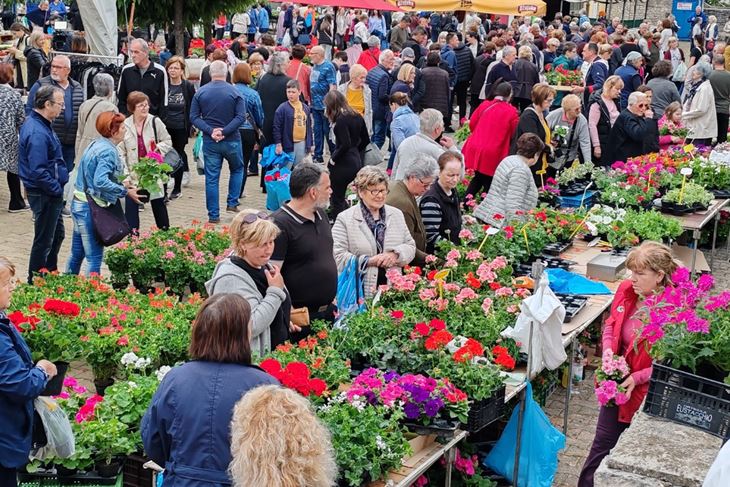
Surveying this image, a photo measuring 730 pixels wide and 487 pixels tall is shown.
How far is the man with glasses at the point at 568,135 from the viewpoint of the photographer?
11930mm

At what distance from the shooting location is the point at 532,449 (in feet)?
19.7

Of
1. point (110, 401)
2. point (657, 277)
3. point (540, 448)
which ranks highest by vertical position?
point (657, 277)

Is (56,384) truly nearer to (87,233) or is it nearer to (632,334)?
(87,233)

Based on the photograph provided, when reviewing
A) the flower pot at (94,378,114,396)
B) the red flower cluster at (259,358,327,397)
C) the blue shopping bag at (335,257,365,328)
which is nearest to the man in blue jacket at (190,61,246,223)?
the blue shopping bag at (335,257,365,328)

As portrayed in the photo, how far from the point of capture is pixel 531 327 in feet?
19.9

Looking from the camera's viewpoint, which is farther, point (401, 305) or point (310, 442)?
point (401, 305)

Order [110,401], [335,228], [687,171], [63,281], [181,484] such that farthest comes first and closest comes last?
[687,171] → [63,281] → [335,228] → [110,401] → [181,484]

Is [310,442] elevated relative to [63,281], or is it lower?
elevated

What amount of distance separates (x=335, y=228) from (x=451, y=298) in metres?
0.97

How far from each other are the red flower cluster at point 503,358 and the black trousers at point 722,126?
1105 cm

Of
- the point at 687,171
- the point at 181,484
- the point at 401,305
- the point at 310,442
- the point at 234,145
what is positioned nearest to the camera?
the point at 310,442

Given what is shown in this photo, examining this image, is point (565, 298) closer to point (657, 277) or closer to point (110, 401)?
point (657, 277)

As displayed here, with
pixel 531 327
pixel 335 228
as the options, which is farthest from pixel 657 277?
pixel 335 228

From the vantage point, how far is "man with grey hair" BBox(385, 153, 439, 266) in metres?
7.58
